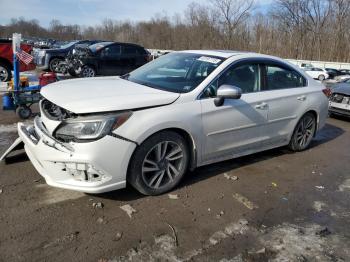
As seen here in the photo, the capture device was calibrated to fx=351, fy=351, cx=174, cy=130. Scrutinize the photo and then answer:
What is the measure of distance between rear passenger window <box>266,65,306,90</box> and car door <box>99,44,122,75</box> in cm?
1036

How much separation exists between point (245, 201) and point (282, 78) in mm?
2244

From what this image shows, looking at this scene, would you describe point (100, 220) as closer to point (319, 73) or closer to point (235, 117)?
point (235, 117)

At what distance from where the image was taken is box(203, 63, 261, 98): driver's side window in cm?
425

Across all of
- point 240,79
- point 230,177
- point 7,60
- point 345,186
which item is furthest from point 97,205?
point 7,60

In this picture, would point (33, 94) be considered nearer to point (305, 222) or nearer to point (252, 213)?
point (252, 213)

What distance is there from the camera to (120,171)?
3537mm

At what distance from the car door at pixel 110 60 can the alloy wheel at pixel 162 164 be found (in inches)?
444

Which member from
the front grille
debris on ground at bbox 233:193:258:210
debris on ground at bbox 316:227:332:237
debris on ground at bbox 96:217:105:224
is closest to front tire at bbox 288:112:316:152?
debris on ground at bbox 233:193:258:210

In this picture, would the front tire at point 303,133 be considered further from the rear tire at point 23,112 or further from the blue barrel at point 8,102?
the blue barrel at point 8,102

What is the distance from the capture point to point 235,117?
446 cm

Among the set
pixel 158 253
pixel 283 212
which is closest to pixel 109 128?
pixel 158 253

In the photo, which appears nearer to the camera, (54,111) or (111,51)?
(54,111)

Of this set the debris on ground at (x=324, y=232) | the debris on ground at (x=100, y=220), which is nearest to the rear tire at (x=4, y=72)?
the debris on ground at (x=100, y=220)

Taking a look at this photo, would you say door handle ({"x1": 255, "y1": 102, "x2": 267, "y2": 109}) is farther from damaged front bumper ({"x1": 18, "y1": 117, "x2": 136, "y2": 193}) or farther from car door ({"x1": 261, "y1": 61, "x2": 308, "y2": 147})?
damaged front bumper ({"x1": 18, "y1": 117, "x2": 136, "y2": 193})
